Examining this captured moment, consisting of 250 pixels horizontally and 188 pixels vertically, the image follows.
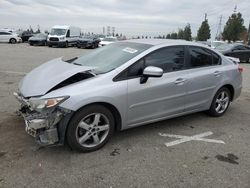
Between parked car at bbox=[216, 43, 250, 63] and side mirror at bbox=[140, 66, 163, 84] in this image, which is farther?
parked car at bbox=[216, 43, 250, 63]

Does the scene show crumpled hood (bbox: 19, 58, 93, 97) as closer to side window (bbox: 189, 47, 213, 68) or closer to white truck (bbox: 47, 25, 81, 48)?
side window (bbox: 189, 47, 213, 68)

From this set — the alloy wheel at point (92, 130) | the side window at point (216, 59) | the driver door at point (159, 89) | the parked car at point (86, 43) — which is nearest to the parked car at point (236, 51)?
the side window at point (216, 59)

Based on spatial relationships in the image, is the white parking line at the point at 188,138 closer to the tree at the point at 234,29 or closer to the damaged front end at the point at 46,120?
the damaged front end at the point at 46,120

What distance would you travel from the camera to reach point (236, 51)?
19.2 m

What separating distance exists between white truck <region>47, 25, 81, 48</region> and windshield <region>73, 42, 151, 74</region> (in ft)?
84.7

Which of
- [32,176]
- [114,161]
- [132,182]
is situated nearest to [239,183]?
[132,182]

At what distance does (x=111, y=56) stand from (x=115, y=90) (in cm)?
85

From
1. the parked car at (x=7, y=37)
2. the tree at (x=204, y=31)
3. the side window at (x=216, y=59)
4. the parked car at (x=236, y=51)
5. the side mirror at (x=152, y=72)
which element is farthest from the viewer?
the tree at (x=204, y=31)

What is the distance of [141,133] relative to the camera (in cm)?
440

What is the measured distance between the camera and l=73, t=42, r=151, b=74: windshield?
3.99 metres

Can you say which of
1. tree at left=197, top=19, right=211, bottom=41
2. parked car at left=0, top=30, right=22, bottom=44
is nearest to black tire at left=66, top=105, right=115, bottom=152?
parked car at left=0, top=30, right=22, bottom=44

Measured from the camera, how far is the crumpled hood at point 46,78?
11.7ft

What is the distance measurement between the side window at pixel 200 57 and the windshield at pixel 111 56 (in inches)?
36.1

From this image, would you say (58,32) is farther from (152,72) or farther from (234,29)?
(234,29)
